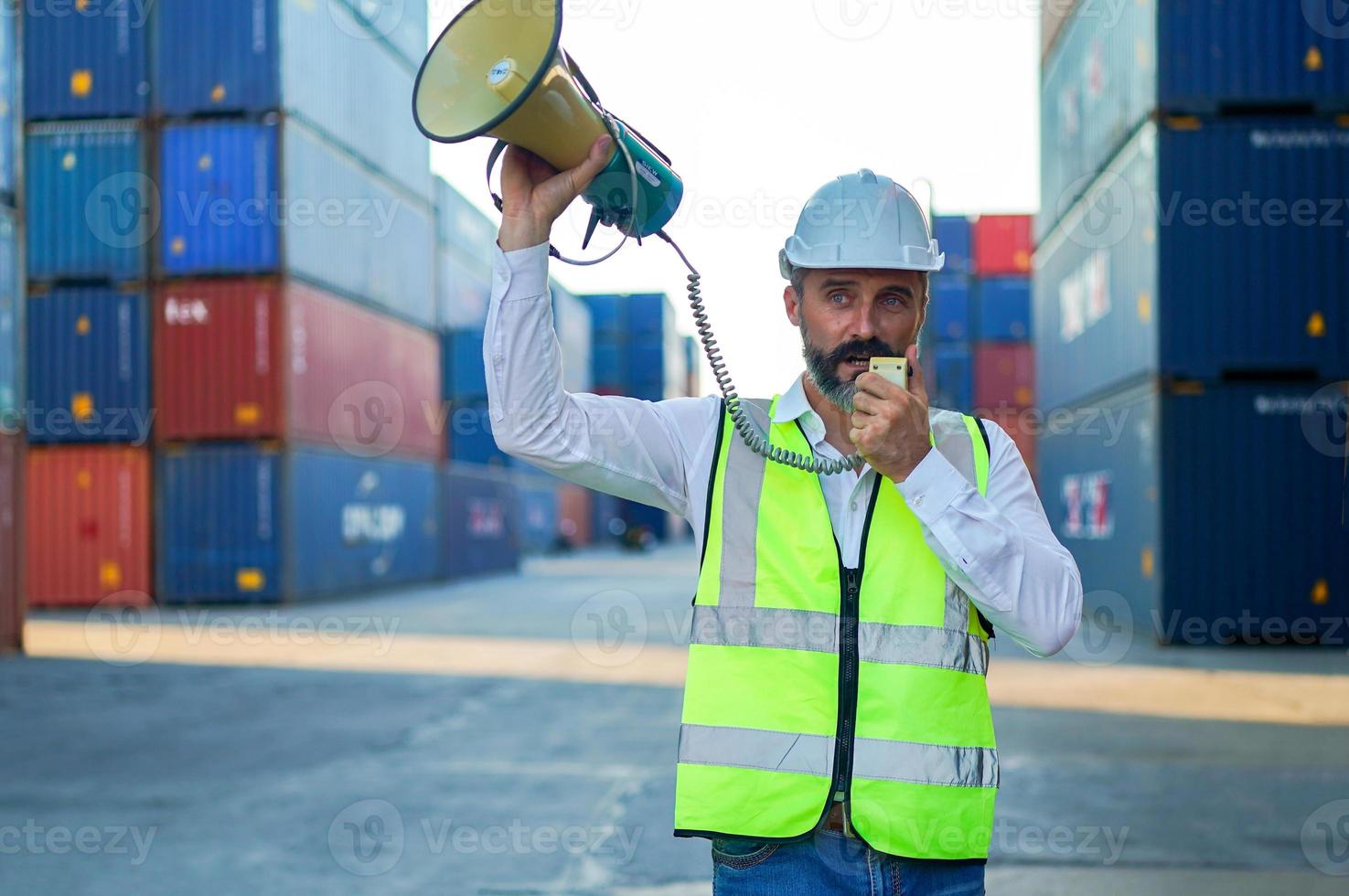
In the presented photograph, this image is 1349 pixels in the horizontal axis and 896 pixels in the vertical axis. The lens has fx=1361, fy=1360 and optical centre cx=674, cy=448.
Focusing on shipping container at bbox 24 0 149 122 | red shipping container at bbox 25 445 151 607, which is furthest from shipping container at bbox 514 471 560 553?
shipping container at bbox 24 0 149 122

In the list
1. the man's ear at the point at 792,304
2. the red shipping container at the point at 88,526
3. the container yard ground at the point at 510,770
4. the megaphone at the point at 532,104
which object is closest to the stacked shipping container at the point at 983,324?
the red shipping container at the point at 88,526

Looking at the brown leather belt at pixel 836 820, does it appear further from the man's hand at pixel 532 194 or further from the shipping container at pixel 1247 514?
the shipping container at pixel 1247 514

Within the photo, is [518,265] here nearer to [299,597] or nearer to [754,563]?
[754,563]

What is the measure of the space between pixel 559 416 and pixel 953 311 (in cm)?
3538

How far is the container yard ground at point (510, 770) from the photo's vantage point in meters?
5.55

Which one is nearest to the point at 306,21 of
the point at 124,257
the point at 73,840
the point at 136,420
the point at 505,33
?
the point at 124,257

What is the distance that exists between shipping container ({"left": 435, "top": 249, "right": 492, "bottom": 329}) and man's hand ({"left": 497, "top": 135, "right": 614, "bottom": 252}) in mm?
32364

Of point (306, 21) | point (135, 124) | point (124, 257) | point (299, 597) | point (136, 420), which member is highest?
point (306, 21)

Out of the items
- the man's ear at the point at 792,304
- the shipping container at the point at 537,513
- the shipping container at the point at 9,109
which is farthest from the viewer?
the shipping container at the point at 537,513

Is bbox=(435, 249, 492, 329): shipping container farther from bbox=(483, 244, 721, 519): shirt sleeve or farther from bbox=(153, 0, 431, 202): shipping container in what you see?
bbox=(483, 244, 721, 519): shirt sleeve

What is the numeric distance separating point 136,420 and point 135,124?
4412 mm

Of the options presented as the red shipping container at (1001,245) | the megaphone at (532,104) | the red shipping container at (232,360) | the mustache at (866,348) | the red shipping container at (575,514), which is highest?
the red shipping container at (1001,245)

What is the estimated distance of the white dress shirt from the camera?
199 cm

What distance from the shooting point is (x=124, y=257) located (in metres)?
20.4
